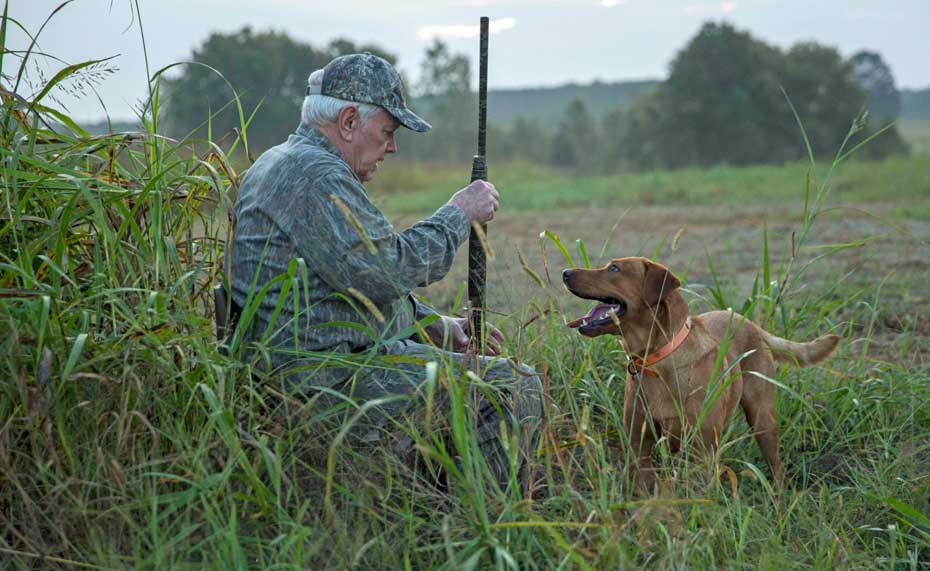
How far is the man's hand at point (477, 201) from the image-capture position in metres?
3.49

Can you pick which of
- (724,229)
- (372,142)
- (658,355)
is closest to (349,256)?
(372,142)

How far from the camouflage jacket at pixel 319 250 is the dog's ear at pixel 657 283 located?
3.04ft

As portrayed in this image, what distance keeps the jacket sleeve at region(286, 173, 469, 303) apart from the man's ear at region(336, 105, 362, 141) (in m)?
0.27

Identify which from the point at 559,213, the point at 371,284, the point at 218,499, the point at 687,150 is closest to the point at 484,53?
the point at 371,284

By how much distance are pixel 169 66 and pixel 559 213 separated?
11933 mm

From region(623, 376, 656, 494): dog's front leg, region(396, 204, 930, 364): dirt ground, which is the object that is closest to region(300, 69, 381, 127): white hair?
region(396, 204, 930, 364): dirt ground

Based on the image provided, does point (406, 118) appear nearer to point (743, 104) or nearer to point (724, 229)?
point (724, 229)

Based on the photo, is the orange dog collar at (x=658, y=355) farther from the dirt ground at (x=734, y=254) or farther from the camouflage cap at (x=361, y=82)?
the camouflage cap at (x=361, y=82)

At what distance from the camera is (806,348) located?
13.6 feet

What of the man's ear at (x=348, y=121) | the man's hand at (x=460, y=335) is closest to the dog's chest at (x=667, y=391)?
the man's hand at (x=460, y=335)

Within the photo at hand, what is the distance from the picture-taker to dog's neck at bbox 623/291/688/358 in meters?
3.89

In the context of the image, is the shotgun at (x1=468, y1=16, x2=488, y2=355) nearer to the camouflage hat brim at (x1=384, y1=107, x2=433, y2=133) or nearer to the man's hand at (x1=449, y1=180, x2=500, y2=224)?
the man's hand at (x1=449, y1=180, x2=500, y2=224)

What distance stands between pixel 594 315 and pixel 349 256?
44.2 inches

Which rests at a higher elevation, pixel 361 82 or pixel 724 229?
pixel 361 82
